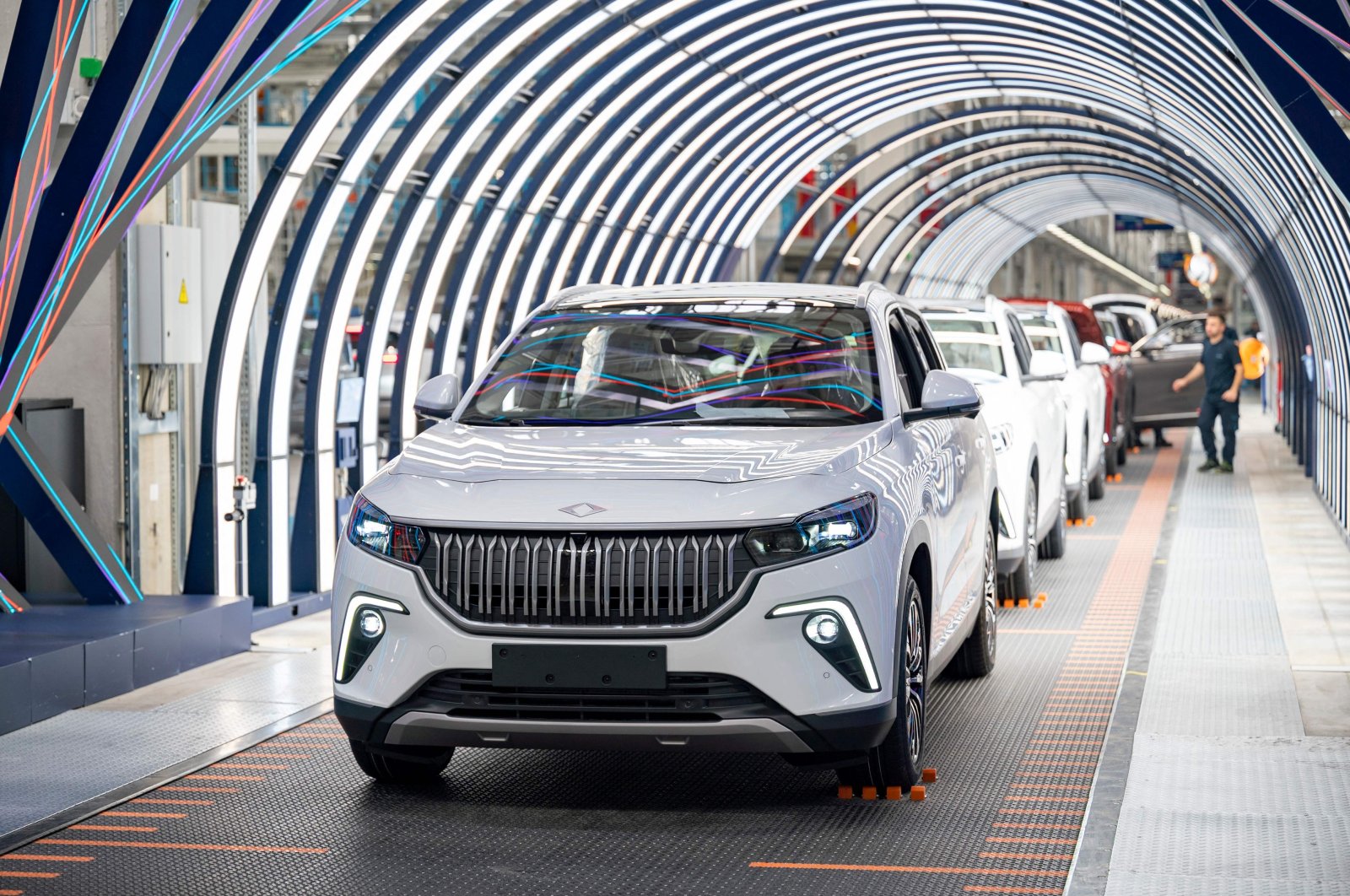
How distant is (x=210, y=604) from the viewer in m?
8.83

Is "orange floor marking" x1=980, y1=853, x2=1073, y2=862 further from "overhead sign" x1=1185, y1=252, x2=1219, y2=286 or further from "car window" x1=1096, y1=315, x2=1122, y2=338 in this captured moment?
"overhead sign" x1=1185, y1=252, x2=1219, y2=286

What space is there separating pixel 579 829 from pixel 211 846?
1193 millimetres

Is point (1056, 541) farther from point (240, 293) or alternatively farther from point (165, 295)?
point (165, 295)

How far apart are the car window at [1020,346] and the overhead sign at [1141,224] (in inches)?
1169

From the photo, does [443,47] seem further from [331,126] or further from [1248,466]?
[1248,466]

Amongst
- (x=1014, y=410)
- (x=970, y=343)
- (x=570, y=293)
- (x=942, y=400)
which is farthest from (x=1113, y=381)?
(x=942, y=400)

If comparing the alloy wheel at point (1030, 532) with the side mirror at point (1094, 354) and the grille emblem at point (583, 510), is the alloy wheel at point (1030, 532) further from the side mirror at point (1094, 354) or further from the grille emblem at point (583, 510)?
the grille emblem at point (583, 510)

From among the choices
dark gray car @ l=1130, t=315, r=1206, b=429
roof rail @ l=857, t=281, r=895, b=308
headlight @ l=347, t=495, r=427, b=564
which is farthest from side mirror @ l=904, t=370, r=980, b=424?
dark gray car @ l=1130, t=315, r=1206, b=429

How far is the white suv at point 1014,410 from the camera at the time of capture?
32.5ft

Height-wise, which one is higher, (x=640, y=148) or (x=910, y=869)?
(x=640, y=148)

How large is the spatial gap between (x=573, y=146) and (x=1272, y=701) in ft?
27.8

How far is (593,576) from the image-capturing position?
5.22 meters

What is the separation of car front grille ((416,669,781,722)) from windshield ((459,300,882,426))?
1.26m

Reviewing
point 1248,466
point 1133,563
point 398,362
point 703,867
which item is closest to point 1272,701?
point 703,867
